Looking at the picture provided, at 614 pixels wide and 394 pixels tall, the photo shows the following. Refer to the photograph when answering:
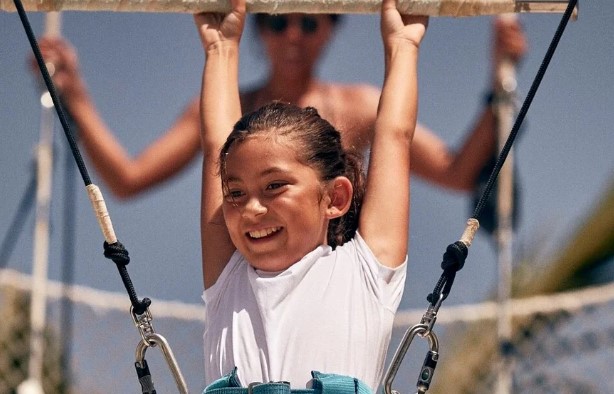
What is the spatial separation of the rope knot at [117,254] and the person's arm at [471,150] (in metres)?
1.12

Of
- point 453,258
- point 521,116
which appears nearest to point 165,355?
point 453,258

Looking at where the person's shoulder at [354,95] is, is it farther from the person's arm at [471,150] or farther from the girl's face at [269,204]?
the girl's face at [269,204]

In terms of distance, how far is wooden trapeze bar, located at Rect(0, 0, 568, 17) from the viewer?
6.91 ft

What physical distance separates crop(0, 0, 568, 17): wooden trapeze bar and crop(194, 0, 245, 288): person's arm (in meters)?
0.03

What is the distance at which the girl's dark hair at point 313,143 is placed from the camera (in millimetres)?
1944

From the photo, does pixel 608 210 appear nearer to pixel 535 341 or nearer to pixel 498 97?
pixel 535 341

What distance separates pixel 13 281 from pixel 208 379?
277 cm

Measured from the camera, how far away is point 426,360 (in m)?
1.83

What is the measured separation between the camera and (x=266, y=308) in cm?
189

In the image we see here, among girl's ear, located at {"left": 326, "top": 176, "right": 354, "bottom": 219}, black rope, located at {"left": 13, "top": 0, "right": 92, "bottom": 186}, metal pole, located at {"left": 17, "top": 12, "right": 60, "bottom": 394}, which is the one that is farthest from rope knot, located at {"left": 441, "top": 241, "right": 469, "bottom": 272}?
metal pole, located at {"left": 17, "top": 12, "right": 60, "bottom": 394}

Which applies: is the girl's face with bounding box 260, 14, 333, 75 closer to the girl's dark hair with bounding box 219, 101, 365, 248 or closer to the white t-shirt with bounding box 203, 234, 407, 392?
the girl's dark hair with bounding box 219, 101, 365, 248

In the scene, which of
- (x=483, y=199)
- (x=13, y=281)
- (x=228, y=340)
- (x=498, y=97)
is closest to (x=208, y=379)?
(x=228, y=340)

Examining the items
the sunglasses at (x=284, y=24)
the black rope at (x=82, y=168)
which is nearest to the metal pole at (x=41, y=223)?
the sunglasses at (x=284, y=24)

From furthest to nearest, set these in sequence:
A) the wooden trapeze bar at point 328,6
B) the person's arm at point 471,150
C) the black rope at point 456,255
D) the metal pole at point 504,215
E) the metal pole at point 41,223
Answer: the metal pole at point 41,223 → the metal pole at point 504,215 → the person's arm at point 471,150 → the wooden trapeze bar at point 328,6 → the black rope at point 456,255
